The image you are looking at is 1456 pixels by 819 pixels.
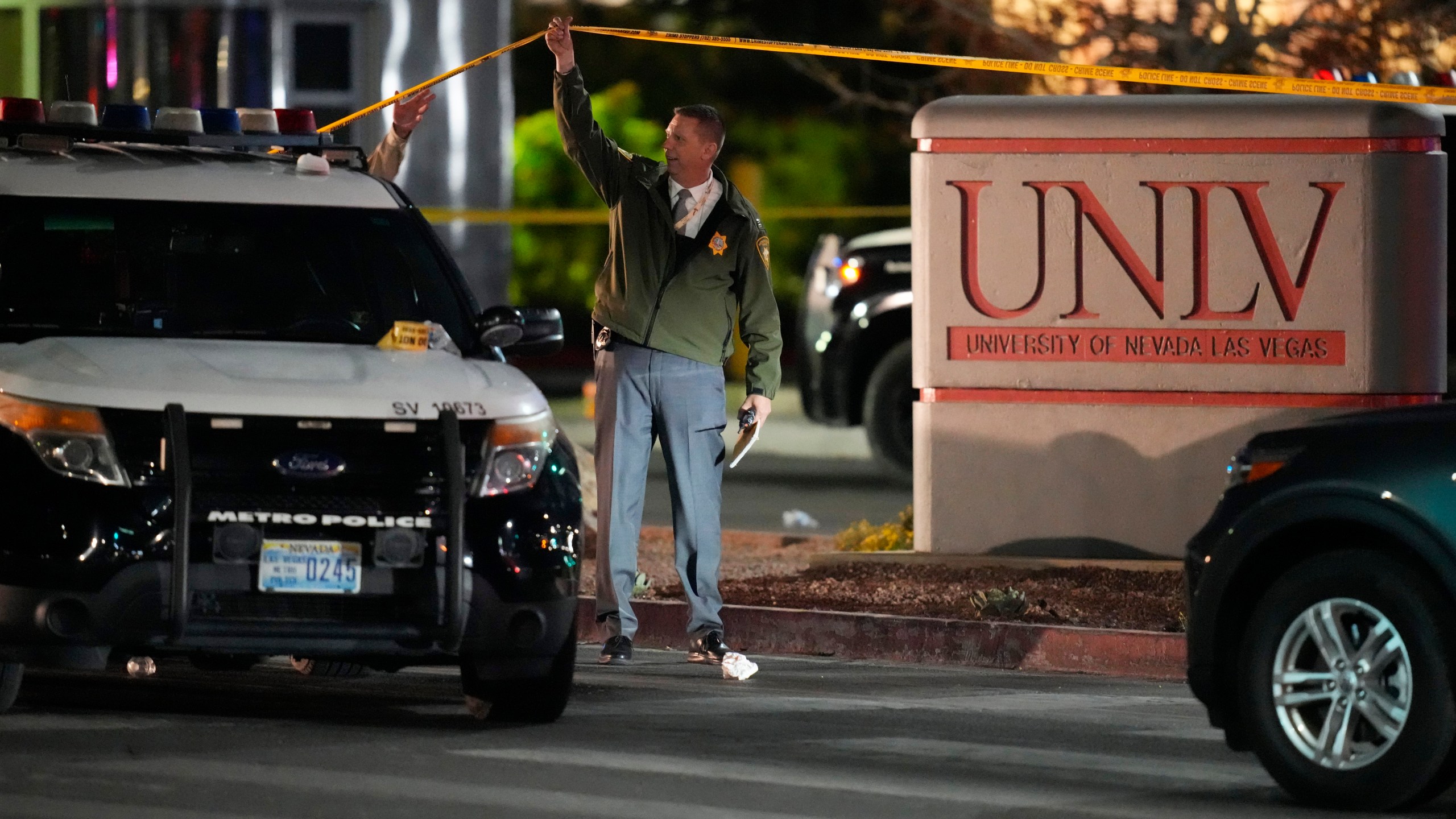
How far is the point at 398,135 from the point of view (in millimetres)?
10438

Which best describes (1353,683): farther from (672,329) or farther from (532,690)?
(672,329)

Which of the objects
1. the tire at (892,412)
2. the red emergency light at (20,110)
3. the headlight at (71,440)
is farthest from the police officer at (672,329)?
the tire at (892,412)

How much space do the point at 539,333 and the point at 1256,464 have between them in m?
2.56

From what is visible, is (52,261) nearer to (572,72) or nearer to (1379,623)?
(572,72)

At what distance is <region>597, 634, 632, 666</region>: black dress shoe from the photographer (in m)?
9.59

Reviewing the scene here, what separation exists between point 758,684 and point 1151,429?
2839 millimetres

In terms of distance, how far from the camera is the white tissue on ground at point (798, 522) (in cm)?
1532

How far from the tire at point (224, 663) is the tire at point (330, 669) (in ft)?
0.59

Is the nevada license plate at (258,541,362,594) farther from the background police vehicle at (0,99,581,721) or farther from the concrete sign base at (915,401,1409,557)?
the concrete sign base at (915,401,1409,557)

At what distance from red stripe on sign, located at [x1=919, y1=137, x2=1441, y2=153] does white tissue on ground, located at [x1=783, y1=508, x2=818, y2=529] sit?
4.16 metres

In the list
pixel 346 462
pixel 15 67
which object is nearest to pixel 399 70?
pixel 15 67

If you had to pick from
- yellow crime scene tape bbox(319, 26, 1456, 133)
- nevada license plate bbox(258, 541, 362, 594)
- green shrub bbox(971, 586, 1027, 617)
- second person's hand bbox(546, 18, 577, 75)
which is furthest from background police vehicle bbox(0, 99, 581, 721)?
green shrub bbox(971, 586, 1027, 617)

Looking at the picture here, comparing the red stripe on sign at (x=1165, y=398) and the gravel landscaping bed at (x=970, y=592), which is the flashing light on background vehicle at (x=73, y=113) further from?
the red stripe on sign at (x=1165, y=398)

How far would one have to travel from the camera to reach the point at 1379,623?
680 centimetres
